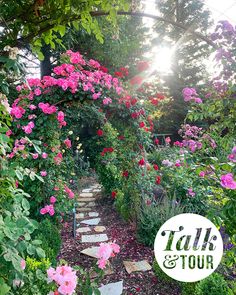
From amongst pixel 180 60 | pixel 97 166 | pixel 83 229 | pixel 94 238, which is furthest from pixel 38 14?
pixel 180 60

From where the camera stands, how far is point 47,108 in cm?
315

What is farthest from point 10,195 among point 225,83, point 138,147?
point 138,147

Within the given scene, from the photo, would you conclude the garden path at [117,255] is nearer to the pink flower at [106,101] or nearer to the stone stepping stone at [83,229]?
the stone stepping stone at [83,229]

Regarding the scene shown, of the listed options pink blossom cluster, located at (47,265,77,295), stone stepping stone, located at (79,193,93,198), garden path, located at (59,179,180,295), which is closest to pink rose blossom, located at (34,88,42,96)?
garden path, located at (59,179,180,295)

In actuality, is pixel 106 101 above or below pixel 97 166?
above

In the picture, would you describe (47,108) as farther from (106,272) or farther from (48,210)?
(106,272)

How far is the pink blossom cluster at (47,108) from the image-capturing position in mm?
3143

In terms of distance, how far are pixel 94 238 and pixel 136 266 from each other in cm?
93

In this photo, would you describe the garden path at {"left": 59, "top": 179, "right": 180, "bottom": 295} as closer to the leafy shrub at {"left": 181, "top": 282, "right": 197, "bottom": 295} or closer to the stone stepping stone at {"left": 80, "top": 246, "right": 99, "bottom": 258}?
the stone stepping stone at {"left": 80, "top": 246, "right": 99, "bottom": 258}

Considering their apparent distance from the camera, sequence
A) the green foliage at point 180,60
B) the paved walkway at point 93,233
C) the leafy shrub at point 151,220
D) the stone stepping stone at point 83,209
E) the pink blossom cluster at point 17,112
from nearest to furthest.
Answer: the paved walkway at point 93,233 → the pink blossom cluster at point 17,112 → the leafy shrub at point 151,220 → the stone stepping stone at point 83,209 → the green foliage at point 180,60

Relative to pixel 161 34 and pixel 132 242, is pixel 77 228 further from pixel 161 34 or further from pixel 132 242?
pixel 161 34

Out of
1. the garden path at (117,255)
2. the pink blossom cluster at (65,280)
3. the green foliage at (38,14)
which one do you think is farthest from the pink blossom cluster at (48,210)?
the green foliage at (38,14)

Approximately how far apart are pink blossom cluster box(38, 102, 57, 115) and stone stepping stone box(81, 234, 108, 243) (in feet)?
5.46

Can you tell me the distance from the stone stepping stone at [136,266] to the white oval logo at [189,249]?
0.52m
